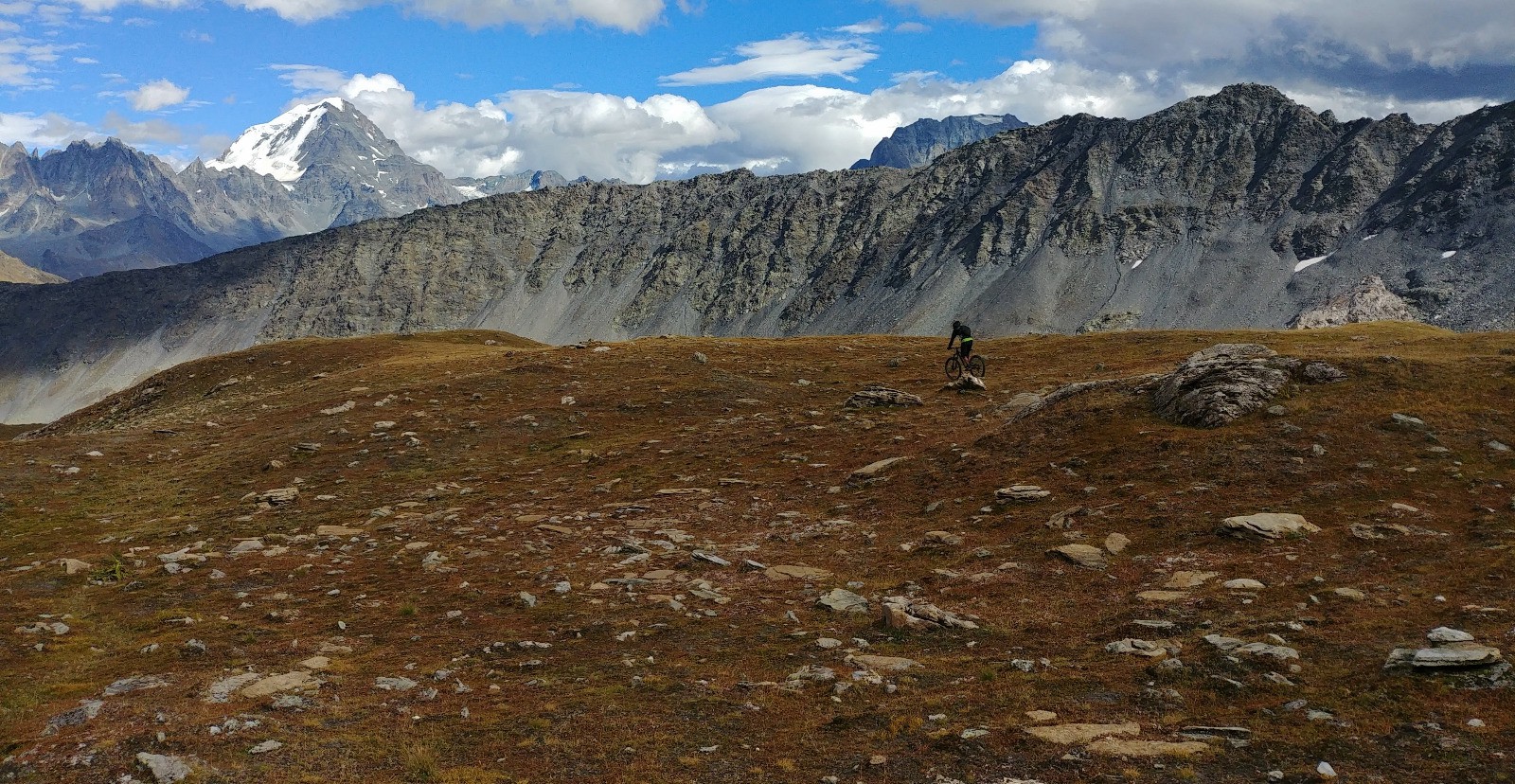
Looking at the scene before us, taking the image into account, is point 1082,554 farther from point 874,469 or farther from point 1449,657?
point 874,469

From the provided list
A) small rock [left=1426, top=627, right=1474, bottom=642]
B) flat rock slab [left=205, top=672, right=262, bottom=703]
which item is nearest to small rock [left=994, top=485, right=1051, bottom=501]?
small rock [left=1426, top=627, right=1474, bottom=642]

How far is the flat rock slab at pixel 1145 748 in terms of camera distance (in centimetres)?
1087

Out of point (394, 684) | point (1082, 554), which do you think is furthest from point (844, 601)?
point (394, 684)

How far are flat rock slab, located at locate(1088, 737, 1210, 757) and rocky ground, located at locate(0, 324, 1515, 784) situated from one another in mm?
53

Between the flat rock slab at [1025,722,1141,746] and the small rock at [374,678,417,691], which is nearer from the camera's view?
the flat rock slab at [1025,722,1141,746]

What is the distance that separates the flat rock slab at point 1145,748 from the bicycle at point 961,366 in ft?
107

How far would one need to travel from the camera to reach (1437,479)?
20562 millimetres

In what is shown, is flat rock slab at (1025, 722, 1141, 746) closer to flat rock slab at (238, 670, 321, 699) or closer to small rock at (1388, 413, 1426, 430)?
flat rock slab at (238, 670, 321, 699)

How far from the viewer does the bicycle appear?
43375mm

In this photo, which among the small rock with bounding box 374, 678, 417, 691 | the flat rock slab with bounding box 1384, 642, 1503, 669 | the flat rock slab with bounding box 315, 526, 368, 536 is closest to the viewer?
the flat rock slab with bounding box 1384, 642, 1503, 669

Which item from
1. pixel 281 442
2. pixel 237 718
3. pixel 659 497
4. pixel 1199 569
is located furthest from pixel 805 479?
pixel 281 442

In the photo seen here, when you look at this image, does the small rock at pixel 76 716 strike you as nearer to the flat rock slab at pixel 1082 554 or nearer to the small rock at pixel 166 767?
the small rock at pixel 166 767

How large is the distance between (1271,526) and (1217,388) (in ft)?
27.6

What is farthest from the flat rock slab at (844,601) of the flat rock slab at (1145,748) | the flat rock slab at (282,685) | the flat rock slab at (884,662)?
the flat rock slab at (282,685)
